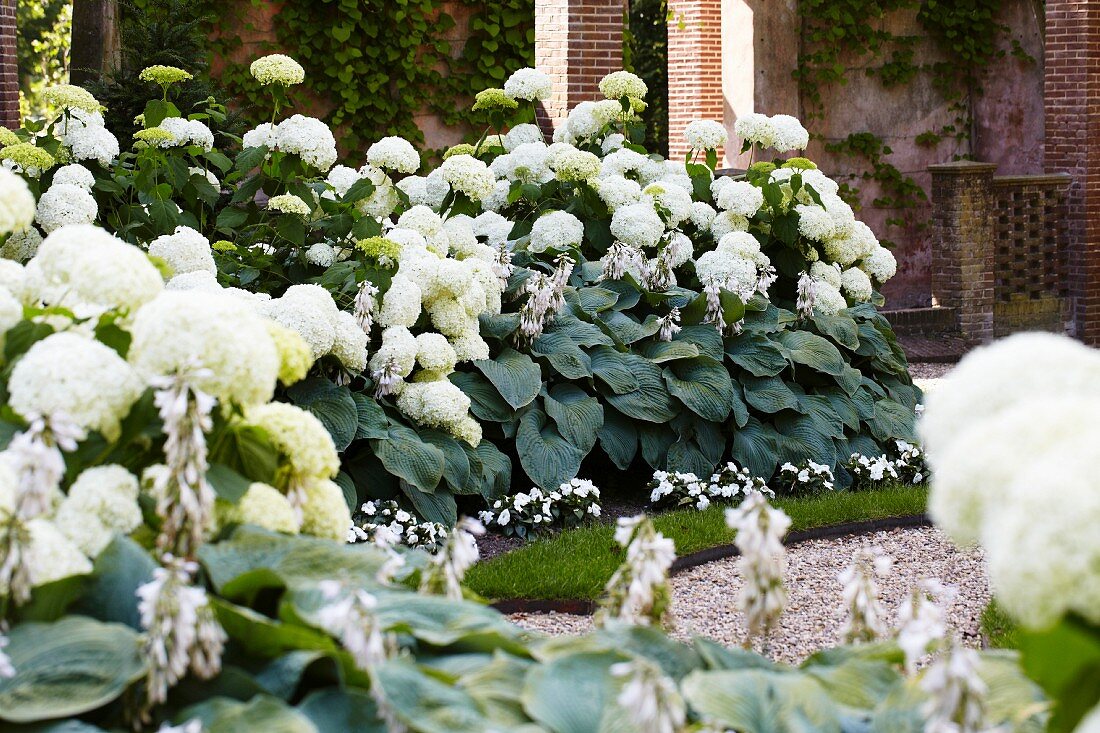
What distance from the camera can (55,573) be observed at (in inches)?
71.4

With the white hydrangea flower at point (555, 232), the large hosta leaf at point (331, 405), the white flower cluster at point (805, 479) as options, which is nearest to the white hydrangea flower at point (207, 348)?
the large hosta leaf at point (331, 405)

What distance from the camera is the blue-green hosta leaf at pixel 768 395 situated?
6105mm

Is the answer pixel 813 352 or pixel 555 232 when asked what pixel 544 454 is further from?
pixel 813 352

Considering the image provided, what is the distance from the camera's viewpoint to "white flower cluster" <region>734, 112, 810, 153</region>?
7.12 metres

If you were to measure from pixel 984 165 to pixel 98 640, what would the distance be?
1114cm

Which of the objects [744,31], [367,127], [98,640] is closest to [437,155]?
[367,127]

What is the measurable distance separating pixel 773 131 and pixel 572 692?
18.7ft

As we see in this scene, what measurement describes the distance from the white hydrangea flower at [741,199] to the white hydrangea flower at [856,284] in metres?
0.68

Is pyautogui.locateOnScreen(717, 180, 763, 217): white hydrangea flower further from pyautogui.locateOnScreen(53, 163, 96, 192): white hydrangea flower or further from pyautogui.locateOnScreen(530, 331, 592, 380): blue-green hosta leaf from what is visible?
pyautogui.locateOnScreen(53, 163, 96, 192): white hydrangea flower

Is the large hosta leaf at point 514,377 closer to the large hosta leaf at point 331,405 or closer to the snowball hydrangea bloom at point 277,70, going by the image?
the large hosta leaf at point 331,405

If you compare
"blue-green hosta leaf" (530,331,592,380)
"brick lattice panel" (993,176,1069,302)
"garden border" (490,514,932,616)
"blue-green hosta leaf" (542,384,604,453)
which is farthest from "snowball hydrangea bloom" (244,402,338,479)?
"brick lattice panel" (993,176,1069,302)

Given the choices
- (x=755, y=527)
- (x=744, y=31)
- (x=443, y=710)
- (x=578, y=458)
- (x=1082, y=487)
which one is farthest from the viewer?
(x=744, y=31)

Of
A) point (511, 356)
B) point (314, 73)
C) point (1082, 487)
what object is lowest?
point (511, 356)

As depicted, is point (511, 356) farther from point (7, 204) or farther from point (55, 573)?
point (55, 573)
